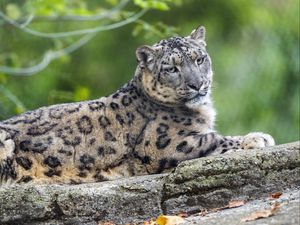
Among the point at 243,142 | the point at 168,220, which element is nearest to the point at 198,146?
the point at 243,142

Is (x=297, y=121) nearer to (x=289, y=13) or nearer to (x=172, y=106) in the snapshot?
(x=289, y=13)

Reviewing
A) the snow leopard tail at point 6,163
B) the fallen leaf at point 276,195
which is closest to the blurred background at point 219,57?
the snow leopard tail at point 6,163

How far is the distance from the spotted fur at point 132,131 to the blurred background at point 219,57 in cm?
841

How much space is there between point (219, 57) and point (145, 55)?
13.9 metres

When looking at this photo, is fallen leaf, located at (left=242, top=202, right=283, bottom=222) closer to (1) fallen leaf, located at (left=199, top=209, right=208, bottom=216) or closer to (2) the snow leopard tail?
(1) fallen leaf, located at (left=199, top=209, right=208, bottom=216)

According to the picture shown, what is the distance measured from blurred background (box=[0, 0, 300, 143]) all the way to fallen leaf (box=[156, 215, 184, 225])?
10.8 m

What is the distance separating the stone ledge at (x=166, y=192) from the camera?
9086 mm

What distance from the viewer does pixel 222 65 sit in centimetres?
2494

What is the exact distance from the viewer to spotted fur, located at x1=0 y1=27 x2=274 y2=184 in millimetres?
10586

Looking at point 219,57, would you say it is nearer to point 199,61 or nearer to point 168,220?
point 199,61

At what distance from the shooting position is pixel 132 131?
35.7 ft

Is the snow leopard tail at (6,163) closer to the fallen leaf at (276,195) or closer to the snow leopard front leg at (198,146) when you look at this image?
the snow leopard front leg at (198,146)

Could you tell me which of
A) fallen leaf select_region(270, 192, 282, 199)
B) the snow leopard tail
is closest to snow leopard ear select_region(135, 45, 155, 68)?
the snow leopard tail

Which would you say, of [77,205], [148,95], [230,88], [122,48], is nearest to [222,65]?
[230,88]
